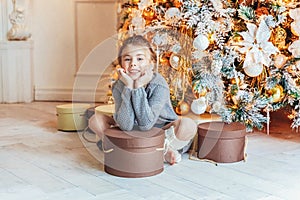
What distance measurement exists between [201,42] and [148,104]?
0.57 metres

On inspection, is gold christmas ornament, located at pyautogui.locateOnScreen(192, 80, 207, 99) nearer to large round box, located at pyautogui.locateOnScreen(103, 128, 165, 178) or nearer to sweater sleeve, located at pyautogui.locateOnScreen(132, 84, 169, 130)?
sweater sleeve, located at pyautogui.locateOnScreen(132, 84, 169, 130)

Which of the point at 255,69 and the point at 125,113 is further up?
the point at 255,69

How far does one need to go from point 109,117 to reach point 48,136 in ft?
2.15

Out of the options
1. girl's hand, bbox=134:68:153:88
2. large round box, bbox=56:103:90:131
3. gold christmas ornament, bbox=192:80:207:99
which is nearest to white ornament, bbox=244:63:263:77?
gold christmas ornament, bbox=192:80:207:99

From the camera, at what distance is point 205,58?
8.57 ft

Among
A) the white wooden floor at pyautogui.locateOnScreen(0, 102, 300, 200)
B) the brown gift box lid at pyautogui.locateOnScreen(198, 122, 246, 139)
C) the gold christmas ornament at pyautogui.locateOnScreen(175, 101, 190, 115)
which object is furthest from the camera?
the gold christmas ornament at pyautogui.locateOnScreen(175, 101, 190, 115)

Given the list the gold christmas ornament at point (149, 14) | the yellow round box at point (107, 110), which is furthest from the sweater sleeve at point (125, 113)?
the gold christmas ornament at point (149, 14)

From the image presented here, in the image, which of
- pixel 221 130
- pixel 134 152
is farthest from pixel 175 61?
pixel 134 152

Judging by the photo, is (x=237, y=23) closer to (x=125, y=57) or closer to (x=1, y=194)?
(x=125, y=57)

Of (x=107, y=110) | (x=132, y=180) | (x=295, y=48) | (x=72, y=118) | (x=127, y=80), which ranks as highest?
(x=295, y=48)

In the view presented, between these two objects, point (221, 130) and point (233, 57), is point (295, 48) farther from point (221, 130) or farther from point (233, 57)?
point (221, 130)

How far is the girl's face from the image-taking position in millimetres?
2180

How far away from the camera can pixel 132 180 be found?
6.86 feet

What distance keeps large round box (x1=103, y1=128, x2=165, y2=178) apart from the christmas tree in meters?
0.51
